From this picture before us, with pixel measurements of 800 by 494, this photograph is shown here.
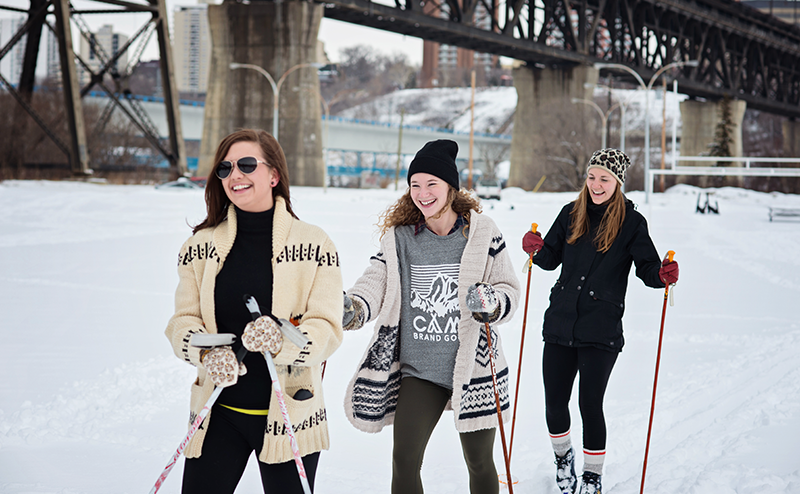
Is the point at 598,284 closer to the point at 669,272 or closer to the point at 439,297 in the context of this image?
the point at 669,272

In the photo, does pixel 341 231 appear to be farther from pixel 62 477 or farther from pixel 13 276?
pixel 62 477

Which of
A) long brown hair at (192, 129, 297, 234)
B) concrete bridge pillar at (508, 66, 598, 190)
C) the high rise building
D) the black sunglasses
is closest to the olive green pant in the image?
long brown hair at (192, 129, 297, 234)

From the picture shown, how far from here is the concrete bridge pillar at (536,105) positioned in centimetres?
4816

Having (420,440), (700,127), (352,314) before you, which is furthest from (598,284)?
(700,127)

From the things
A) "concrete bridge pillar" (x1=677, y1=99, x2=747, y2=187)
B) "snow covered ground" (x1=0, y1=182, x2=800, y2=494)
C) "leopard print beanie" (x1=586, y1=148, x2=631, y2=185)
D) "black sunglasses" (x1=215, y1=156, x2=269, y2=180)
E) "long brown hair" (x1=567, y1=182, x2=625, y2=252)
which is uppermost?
"concrete bridge pillar" (x1=677, y1=99, x2=747, y2=187)

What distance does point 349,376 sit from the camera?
639 cm

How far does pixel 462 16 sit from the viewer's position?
121ft

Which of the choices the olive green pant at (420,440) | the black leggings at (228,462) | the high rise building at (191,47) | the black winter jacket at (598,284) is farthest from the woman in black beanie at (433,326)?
the high rise building at (191,47)

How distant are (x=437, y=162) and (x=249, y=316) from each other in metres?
1.15

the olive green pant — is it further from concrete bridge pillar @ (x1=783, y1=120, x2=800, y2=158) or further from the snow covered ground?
concrete bridge pillar @ (x1=783, y1=120, x2=800, y2=158)

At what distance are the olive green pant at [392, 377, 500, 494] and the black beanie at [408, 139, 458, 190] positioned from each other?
926 mm

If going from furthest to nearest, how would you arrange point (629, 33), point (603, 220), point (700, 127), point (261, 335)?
point (700, 127), point (629, 33), point (603, 220), point (261, 335)

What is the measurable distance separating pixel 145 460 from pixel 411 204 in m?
2.42

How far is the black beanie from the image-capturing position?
3.31 metres
